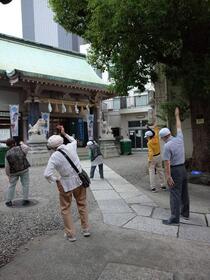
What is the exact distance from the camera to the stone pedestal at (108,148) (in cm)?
2141

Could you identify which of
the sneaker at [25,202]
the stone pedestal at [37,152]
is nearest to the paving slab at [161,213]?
the sneaker at [25,202]

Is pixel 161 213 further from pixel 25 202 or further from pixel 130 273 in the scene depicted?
pixel 25 202

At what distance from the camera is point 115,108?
33500 mm

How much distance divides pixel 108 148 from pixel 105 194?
1292 cm

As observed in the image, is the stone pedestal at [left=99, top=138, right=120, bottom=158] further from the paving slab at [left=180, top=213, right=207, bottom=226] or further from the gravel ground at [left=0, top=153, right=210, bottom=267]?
the paving slab at [left=180, top=213, right=207, bottom=226]

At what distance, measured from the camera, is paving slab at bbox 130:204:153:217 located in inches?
270

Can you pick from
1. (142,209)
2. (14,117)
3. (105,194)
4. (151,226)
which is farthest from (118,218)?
(14,117)

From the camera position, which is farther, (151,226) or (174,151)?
(174,151)

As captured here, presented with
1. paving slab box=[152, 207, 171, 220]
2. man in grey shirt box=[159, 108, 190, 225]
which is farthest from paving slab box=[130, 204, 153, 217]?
man in grey shirt box=[159, 108, 190, 225]

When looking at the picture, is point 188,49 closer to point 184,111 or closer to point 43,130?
point 184,111

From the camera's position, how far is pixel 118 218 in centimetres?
648

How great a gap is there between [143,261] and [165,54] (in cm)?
714

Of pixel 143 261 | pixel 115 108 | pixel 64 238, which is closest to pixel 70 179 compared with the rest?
pixel 64 238

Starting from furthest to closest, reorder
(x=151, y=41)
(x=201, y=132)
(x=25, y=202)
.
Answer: (x=201, y=132)
(x=151, y=41)
(x=25, y=202)
